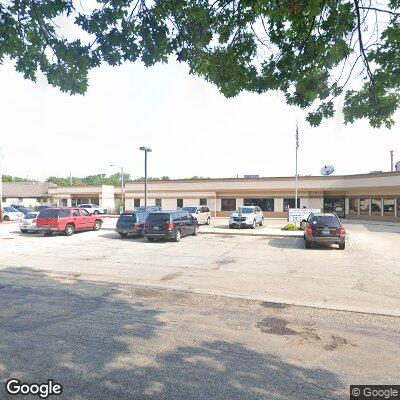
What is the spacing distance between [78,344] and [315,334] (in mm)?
3825

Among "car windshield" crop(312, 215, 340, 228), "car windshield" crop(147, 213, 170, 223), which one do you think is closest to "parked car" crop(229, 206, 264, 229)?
"car windshield" crop(147, 213, 170, 223)

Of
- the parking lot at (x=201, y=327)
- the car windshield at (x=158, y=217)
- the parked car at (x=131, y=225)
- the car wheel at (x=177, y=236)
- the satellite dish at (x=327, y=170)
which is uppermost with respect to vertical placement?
the satellite dish at (x=327, y=170)

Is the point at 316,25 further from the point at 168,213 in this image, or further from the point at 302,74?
the point at 168,213

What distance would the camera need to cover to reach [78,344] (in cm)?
492

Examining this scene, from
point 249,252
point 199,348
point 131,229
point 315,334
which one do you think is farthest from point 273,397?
point 131,229

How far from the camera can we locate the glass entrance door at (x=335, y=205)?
120ft

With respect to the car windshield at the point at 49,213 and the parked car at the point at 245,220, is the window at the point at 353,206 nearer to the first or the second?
the parked car at the point at 245,220

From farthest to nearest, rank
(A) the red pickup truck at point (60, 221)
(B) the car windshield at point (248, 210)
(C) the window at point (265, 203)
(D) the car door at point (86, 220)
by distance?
(C) the window at point (265, 203) < (B) the car windshield at point (248, 210) < (D) the car door at point (86, 220) < (A) the red pickup truck at point (60, 221)

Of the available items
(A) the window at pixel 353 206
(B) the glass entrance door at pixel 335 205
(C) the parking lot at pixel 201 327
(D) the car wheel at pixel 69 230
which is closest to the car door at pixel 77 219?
(D) the car wheel at pixel 69 230

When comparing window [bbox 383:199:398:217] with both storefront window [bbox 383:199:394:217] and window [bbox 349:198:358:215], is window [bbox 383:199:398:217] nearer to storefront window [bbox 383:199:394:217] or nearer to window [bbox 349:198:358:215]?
storefront window [bbox 383:199:394:217]

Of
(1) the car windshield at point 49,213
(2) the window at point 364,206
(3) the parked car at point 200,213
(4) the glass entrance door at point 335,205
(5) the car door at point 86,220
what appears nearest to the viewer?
(1) the car windshield at point 49,213

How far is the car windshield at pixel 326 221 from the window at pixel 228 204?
77.6 ft

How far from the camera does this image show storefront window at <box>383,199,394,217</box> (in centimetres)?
3108

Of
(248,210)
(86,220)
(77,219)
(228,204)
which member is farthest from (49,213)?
(228,204)
